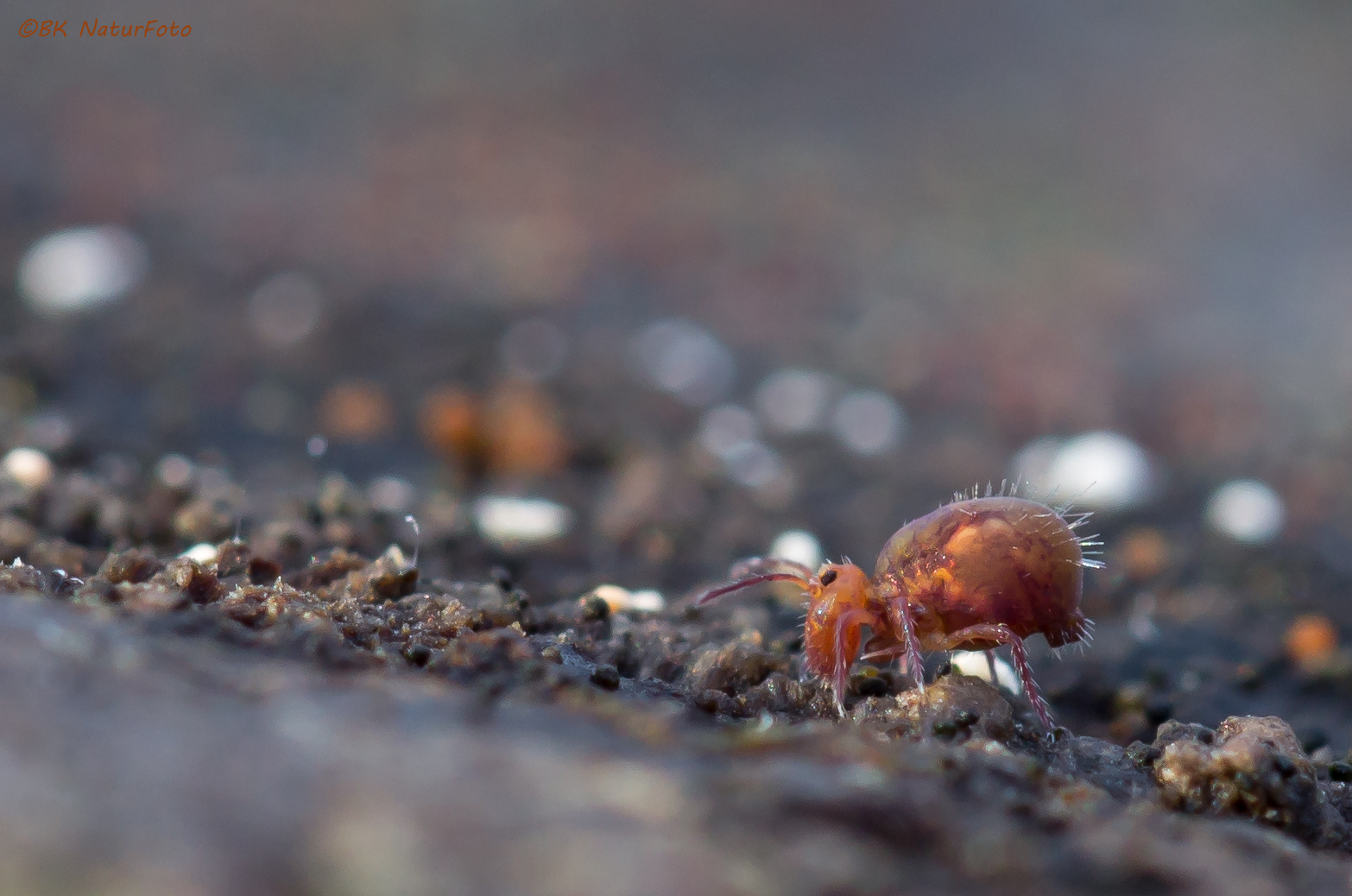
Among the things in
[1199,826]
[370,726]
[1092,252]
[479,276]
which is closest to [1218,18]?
[1092,252]

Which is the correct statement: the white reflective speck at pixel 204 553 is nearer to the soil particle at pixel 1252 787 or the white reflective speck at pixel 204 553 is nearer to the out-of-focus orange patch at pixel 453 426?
the out-of-focus orange patch at pixel 453 426

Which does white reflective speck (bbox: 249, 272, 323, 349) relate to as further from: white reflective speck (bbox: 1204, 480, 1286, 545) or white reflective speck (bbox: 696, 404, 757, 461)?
white reflective speck (bbox: 1204, 480, 1286, 545)

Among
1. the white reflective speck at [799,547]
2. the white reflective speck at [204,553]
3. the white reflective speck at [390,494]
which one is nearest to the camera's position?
the white reflective speck at [204,553]

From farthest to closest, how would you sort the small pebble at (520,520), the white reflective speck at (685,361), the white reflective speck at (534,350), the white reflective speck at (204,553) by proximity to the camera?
1. the white reflective speck at (685,361)
2. the white reflective speck at (534,350)
3. the small pebble at (520,520)
4. the white reflective speck at (204,553)

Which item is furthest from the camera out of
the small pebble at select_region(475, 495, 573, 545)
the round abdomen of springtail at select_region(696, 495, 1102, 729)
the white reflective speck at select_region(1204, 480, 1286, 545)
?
the white reflective speck at select_region(1204, 480, 1286, 545)

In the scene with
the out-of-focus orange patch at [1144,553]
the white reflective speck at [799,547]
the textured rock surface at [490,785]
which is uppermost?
the out-of-focus orange patch at [1144,553]

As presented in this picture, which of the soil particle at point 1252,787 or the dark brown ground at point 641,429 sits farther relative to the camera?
the soil particle at point 1252,787

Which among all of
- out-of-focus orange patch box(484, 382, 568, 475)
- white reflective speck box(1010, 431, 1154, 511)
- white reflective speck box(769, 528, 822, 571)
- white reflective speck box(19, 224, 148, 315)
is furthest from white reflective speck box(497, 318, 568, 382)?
white reflective speck box(1010, 431, 1154, 511)

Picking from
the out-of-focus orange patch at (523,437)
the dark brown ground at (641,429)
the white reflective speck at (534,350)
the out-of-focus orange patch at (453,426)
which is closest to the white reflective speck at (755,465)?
the dark brown ground at (641,429)
